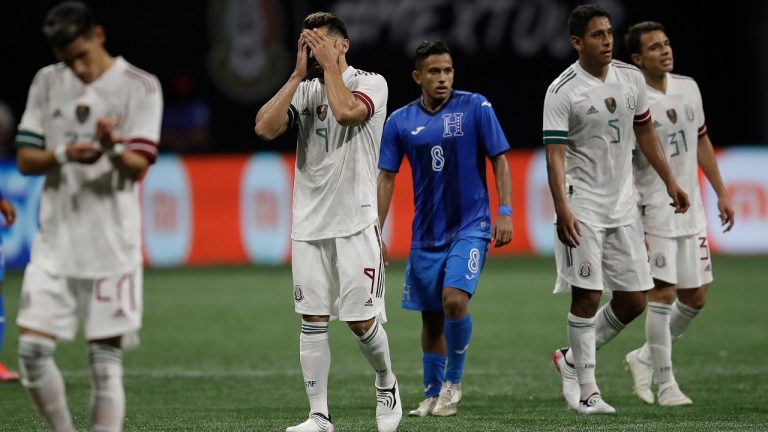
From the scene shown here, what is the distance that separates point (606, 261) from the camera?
790 cm

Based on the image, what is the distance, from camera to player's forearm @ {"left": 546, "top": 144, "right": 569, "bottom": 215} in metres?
7.48

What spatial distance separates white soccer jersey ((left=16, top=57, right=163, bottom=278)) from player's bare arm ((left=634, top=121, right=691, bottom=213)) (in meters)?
3.62

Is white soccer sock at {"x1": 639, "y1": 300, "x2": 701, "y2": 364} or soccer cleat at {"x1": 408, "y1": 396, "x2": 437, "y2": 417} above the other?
white soccer sock at {"x1": 639, "y1": 300, "x2": 701, "y2": 364}

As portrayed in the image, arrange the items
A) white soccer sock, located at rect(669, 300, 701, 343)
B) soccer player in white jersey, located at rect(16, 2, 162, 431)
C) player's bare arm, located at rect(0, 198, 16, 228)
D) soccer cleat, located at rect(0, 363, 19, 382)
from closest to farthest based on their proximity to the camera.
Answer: soccer player in white jersey, located at rect(16, 2, 162, 431)
player's bare arm, located at rect(0, 198, 16, 228)
white soccer sock, located at rect(669, 300, 701, 343)
soccer cleat, located at rect(0, 363, 19, 382)

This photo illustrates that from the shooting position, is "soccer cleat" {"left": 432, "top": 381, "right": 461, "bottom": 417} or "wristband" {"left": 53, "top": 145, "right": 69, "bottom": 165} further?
"soccer cleat" {"left": 432, "top": 381, "right": 461, "bottom": 417}

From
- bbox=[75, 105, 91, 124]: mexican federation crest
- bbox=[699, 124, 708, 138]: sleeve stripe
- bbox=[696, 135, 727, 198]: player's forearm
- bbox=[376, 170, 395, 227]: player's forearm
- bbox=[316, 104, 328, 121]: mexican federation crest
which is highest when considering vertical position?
bbox=[75, 105, 91, 124]: mexican federation crest

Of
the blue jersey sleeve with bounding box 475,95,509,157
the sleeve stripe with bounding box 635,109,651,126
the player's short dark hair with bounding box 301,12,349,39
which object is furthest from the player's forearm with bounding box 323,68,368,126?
the sleeve stripe with bounding box 635,109,651,126

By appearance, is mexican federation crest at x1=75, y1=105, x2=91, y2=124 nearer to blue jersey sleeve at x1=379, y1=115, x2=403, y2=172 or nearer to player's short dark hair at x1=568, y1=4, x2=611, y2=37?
blue jersey sleeve at x1=379, y1=115, x2=403, y2=172

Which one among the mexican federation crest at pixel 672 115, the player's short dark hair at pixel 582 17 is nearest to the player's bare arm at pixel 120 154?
the player's short dark hair at pixel 582 17

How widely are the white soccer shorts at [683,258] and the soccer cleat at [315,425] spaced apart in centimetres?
272

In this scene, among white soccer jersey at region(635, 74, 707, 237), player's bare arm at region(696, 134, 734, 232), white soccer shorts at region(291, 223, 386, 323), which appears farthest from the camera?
player's bare arm at region(696, 134, 734, 232)

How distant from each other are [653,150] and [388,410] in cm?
248

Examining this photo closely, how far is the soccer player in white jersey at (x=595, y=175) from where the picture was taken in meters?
7.66

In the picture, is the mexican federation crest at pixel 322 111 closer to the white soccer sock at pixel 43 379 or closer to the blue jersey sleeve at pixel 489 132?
the blue jersey sleeve at pixel 489 132
